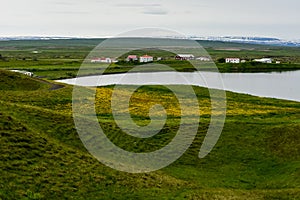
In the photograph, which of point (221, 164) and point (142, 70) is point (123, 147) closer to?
point (221, 164)

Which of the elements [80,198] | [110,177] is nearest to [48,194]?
[80,198]

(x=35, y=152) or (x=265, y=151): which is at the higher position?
(x=35, y=152)

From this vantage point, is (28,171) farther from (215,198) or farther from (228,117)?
(228,117)

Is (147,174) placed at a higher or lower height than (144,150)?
higher

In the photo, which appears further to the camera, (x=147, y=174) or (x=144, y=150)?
(x=144, y=150)

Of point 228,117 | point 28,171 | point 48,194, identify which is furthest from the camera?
point 228,117

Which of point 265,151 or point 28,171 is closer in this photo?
point 28,171

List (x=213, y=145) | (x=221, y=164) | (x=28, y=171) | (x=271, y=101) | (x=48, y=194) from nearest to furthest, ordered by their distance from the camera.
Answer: (x=48, y=194) < (x=28, y=171) < (x=221, y=164) < (x=213, y=145) < (x=271, y=101)
